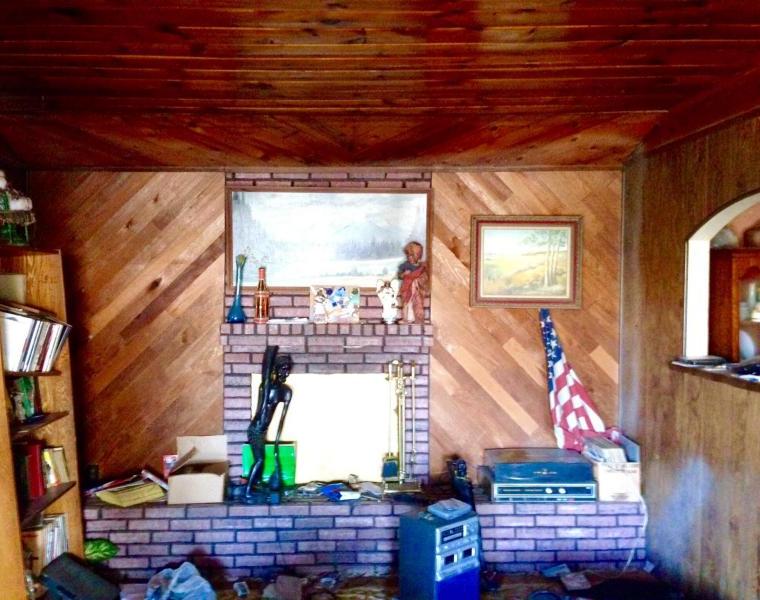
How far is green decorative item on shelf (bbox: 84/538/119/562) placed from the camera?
302cm

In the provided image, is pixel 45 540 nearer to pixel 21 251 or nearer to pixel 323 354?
pixel 21 251

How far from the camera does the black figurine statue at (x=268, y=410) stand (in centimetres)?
321

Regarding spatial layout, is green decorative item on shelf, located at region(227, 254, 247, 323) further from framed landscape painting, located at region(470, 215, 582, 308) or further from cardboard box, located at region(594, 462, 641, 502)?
cardboard box, located at region(594, 462, 641, 502)

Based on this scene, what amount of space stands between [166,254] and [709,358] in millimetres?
2963

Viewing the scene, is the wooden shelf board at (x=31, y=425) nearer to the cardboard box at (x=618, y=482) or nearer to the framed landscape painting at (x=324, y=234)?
the framed landscape painting at (x=324, y=234)

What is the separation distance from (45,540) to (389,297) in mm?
2137

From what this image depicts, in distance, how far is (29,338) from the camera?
260 cm

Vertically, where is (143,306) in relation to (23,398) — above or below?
above

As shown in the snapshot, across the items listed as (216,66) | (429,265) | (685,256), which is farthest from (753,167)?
(216,66)

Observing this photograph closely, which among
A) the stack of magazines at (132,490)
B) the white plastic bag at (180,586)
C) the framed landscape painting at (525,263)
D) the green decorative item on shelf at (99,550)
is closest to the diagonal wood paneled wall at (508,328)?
the framed landscape painting at (525,263)

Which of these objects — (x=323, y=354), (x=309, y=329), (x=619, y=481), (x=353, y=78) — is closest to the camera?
(x=353, y=78)

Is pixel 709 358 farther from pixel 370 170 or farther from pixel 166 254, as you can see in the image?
pixel 166 254

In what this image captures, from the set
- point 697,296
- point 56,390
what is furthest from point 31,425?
point 697,296

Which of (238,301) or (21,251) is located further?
(238,301)
